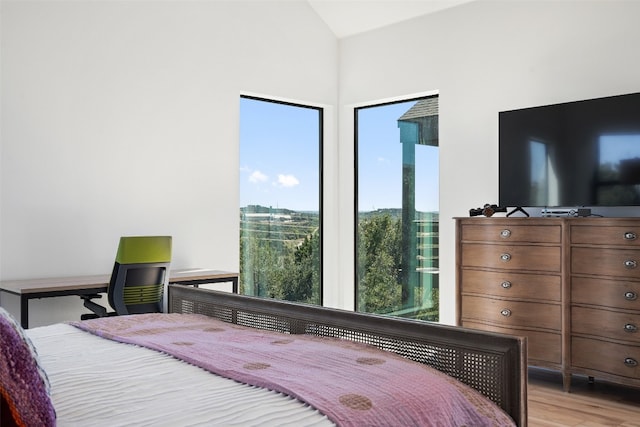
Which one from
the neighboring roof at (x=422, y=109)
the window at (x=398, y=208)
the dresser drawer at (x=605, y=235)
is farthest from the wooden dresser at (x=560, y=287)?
the neighboring roof at (x=422, y=109)

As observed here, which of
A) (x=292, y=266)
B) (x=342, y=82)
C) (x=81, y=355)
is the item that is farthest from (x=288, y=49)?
(x=81, y=355)

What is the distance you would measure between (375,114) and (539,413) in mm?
3153

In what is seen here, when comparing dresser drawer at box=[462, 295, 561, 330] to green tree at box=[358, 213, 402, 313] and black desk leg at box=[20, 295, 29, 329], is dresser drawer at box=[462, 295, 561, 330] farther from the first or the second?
black desk leg at box=[20, 295, 29, 329]

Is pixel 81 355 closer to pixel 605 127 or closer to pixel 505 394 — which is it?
pixel 505 394

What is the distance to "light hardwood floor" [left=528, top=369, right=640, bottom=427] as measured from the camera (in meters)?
3.37

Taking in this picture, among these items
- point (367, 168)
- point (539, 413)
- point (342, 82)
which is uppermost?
point (342, 82)

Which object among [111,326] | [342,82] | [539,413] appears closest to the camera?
[111,326]

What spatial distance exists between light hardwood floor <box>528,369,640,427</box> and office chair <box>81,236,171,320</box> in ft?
7.61

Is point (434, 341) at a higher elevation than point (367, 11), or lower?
lower

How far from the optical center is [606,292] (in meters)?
3.71

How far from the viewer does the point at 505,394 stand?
1769 mm

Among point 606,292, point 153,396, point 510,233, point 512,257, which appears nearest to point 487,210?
point 510,233

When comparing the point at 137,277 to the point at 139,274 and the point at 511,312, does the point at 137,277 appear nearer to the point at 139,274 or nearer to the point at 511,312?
the point at 139,274

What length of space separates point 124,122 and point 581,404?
11.3 ft
